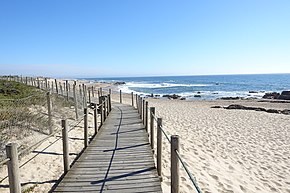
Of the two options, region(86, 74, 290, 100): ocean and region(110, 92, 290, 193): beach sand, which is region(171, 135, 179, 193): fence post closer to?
region(110, 92, 290, 193): beach sand

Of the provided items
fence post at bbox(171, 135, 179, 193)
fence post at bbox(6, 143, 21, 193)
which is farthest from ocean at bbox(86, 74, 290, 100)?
fence post at bbox(6, 143, 21, 193)

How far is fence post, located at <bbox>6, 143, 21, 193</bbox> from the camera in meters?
3.44

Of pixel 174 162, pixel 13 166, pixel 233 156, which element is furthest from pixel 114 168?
pixel 233 156

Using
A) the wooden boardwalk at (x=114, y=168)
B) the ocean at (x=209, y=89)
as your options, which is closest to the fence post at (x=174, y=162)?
the wooden boardwalk at (x=114, y=168)

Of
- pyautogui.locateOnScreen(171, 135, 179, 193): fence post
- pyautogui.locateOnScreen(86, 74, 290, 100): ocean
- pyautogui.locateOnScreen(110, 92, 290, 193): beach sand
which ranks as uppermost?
pyautogui.locateOnScreen(171, 135, 179, 193): fence post

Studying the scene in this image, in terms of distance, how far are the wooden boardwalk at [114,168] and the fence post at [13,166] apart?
92cm

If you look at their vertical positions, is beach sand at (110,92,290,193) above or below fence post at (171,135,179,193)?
below

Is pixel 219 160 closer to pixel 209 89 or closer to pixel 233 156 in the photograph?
→ pixel 233 156

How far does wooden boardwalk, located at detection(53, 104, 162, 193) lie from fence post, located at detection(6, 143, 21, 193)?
92 centimetres

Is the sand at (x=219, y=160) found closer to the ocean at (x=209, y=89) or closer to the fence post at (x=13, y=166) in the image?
the fence post at (x=13, y=166)

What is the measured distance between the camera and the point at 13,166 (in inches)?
138

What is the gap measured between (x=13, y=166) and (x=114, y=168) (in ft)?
7.42

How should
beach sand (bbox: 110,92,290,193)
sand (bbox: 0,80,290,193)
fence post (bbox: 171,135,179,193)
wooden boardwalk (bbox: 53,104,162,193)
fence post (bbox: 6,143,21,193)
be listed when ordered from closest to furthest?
fence post (bbox: 6,143,21,193), fence post (bbox: 171,135,179,193), wooden boardwalk (bbox: 53,104,162,193), sand (bbox: 0,80,290,193), beach sand (bbox: 110,92,290,193)

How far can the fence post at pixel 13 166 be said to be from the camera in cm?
Result: 344
